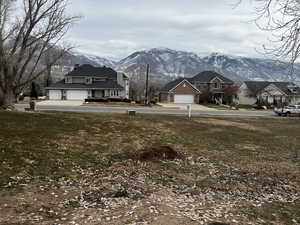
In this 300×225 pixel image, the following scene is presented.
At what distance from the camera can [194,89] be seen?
66688 mm

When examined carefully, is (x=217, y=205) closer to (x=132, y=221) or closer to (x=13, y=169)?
(x=132, y=221)

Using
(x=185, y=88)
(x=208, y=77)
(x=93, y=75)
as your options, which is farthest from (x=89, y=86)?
(x=208, y=77)

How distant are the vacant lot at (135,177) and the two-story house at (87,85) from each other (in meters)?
44.2

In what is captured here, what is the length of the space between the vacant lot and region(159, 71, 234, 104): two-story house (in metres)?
48.2

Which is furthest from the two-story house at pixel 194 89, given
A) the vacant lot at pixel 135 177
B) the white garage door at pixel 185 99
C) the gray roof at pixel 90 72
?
the vacant lot at pixel 135 177

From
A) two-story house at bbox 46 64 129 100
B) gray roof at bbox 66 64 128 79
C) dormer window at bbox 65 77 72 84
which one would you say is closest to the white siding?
two-story house at bbox 46 64 129 100

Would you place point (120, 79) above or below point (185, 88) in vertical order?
above

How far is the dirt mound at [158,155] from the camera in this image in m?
12.8

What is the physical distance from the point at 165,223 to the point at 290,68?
5048 mm

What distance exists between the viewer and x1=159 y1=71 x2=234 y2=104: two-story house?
219 feet

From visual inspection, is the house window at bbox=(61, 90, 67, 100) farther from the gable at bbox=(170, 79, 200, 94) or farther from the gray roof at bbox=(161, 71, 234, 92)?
the gable at bbox=(170, 79, 200, 94)

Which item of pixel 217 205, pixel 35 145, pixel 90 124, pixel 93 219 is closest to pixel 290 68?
pixel 217 205

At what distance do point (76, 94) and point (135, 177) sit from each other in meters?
54.0

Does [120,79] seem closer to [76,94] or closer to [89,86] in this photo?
[89,86]
